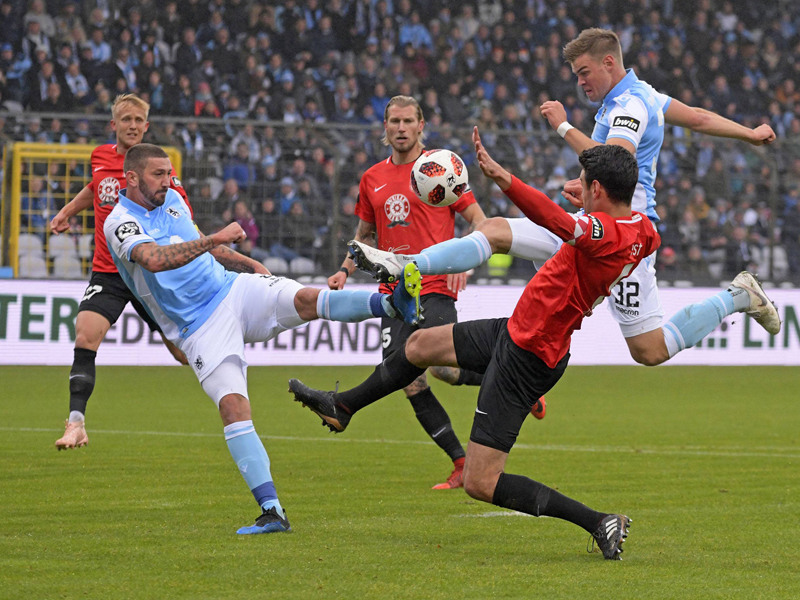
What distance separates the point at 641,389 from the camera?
48.7 feet

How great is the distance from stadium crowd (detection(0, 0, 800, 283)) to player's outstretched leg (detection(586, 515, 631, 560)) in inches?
488

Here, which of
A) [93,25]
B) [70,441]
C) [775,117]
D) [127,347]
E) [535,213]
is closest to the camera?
[535,213]

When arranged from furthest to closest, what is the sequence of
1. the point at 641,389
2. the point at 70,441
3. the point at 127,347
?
1. the point at 127,347
2. the point at 641,389
3. the point at 70,441

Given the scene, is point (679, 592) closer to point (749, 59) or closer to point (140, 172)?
point (140, 172)

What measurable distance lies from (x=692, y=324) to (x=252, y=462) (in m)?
2.77

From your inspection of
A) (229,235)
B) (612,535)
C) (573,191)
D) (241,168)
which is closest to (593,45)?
(573,191)

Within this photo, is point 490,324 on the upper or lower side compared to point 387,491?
upper

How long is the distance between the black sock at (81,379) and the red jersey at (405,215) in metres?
2.09

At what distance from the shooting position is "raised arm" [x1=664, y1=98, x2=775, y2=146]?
23.6 feet

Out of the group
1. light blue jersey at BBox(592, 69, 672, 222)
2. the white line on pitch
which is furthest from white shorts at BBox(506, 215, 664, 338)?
the white line on pitch

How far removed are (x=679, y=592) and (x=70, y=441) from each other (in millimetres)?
3953

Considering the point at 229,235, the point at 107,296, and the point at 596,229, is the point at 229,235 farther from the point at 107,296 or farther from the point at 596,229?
the point at 107,296

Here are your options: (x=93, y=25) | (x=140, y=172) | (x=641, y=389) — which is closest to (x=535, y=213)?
(x=140, y=172)

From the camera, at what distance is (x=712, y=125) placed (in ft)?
23.8
